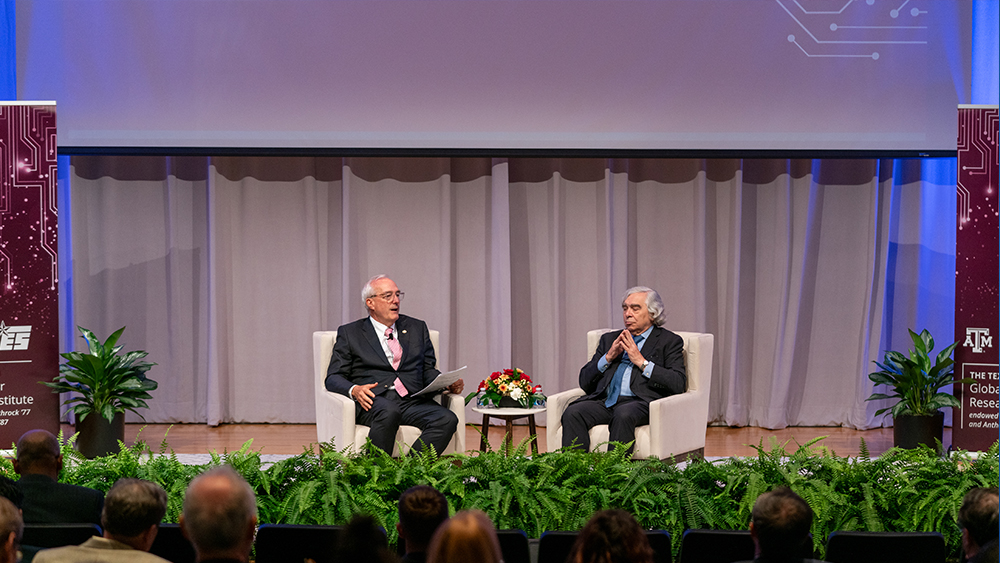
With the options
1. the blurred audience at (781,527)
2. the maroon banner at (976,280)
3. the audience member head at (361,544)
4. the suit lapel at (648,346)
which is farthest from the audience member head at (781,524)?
the maroon banner at (976,280)

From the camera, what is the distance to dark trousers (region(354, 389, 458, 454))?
4809 millimetres

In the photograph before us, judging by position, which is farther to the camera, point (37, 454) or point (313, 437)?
point (313, 437)

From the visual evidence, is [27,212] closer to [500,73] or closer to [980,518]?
[500,73]

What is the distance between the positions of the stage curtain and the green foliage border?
328 cm

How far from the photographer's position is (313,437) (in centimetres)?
662

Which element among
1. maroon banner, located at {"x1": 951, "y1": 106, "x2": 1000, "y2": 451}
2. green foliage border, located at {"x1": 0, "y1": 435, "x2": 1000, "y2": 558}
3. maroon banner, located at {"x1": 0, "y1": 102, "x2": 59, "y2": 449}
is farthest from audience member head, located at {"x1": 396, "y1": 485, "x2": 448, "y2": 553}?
maroon banner, located at {"x1": 951, "y1": 106, "x2": 1000, "y2": 451}

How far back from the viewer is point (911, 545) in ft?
8.93

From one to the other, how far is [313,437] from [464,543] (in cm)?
503

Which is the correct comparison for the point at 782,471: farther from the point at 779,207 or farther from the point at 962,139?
the point at 779,207

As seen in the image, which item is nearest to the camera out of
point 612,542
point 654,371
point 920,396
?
point 612,542

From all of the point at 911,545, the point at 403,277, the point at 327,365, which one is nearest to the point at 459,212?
the point at 403,277

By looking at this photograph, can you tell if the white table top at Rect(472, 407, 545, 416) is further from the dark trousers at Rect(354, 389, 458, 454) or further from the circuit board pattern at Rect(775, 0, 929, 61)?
the circuit board pattern at Rect(775, 0, 929, 61)

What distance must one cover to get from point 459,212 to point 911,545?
15.3ft

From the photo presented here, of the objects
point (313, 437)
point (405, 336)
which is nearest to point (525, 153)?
point (405, 336)
